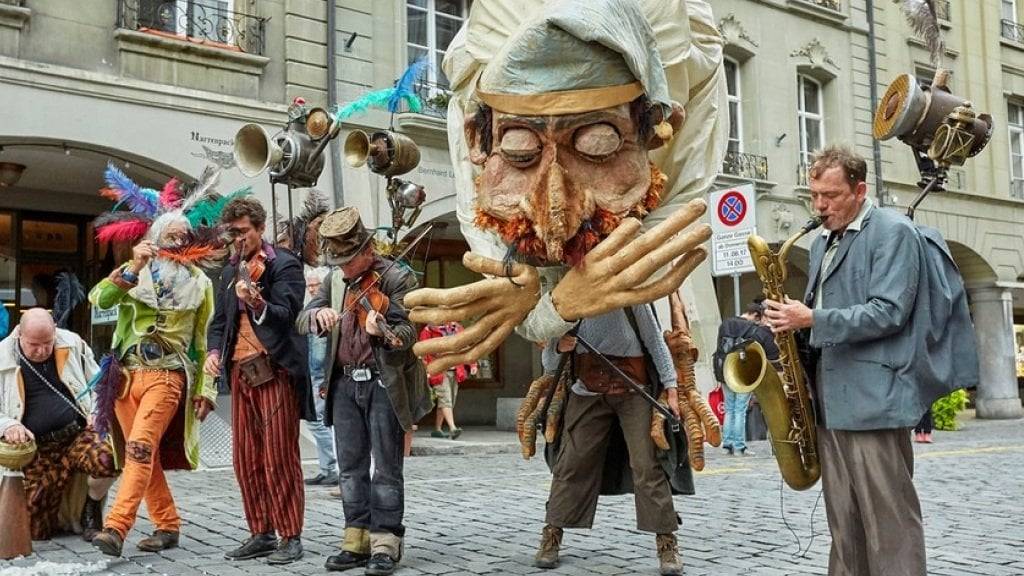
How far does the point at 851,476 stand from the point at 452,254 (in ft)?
41.9

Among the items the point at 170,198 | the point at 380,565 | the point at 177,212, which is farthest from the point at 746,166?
the point at 380,565

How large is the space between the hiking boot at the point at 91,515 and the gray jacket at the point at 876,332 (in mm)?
4559

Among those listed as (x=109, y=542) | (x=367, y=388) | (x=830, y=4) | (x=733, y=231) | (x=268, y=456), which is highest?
(x=830, y=4)

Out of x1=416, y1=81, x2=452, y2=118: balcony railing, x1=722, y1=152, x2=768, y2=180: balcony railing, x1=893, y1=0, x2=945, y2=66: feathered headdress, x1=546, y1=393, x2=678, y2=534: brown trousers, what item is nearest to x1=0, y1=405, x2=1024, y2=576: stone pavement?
x1=546, y1=393, x2=678, y2=534: brown trousers

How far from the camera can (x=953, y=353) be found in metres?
3.92

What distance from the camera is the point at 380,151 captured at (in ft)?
17.0

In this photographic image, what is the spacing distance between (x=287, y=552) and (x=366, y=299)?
4.65 feet

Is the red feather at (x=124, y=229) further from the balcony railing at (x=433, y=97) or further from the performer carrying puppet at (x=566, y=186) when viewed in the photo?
the balcony railing at (x=433, y=97)

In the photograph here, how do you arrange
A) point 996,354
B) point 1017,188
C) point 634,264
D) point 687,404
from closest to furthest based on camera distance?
point 634,264
point 687,404
point 996,354
point 1017,188

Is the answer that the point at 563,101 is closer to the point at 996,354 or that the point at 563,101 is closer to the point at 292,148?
the point at 292,148

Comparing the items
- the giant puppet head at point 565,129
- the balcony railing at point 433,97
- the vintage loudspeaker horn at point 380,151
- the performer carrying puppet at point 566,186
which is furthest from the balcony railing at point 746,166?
the giant puppet head at point 565,129

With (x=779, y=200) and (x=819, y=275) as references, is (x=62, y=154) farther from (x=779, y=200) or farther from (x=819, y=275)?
(x=779, y=200)

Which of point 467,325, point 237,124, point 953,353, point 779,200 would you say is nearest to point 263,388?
point 467,325

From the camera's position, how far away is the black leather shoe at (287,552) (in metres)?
5.33
